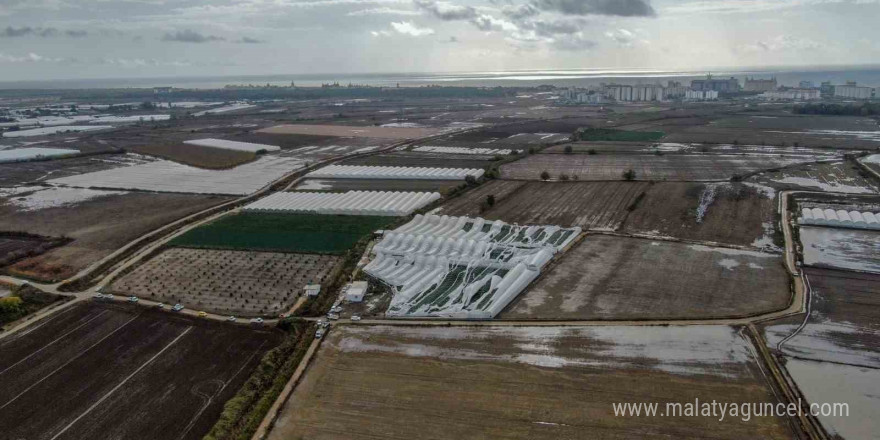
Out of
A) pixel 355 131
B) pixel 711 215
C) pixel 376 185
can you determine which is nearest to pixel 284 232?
pixel 376 185

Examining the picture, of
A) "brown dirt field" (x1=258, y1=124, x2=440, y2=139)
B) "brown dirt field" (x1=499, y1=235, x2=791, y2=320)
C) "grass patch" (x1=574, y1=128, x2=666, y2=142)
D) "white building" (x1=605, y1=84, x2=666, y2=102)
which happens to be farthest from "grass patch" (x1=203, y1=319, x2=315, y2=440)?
"white building" (x1=605, y1=84, x2=666, y2=102)

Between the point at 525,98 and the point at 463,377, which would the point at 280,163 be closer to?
the point at 463,377

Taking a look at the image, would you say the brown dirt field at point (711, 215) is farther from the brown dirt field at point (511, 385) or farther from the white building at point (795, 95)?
the white building at point (795, 95)

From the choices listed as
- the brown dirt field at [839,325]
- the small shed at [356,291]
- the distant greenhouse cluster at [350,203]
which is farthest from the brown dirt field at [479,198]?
the brown dirt field at [839,325]

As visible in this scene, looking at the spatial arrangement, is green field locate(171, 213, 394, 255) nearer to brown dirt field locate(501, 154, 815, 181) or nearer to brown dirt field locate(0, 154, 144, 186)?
brown dirt field locate(501, 154, 815, 181)

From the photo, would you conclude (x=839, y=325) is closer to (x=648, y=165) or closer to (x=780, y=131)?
(x=648, y=165)

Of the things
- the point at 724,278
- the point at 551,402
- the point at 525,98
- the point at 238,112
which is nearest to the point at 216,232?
→ the point at 551,402
